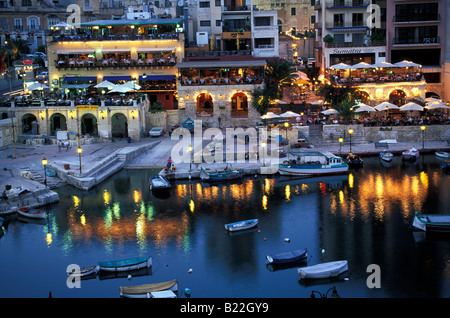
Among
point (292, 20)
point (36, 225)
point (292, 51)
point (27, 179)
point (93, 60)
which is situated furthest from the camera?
point (292, 20)

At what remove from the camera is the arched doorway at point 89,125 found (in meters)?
66.4

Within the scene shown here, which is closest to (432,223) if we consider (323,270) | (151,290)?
(323,270)

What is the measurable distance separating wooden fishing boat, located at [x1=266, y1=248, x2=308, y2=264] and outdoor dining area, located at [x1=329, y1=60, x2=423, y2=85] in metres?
36.3

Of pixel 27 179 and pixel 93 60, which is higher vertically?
pixel 93 60

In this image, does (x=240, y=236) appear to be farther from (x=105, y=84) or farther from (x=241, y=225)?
(x=105, y=84)

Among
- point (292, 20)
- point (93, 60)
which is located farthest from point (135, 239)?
point (292, 20)

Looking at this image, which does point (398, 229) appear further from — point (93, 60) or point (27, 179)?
point (93, 60)

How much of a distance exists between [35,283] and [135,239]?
7800 mm

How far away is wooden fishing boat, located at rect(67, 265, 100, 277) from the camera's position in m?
34.6

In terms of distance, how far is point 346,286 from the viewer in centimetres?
3312

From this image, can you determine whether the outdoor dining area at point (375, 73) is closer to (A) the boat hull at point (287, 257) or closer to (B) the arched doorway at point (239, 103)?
(B) the arched doorway at point (239, 103)

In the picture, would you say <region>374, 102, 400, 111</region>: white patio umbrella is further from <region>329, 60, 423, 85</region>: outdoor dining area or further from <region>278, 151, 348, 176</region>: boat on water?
<region>278, 151, 348, 176</region>: boat on water

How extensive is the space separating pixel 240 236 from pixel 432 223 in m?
12.2

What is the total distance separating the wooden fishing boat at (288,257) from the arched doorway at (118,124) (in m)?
34.1
